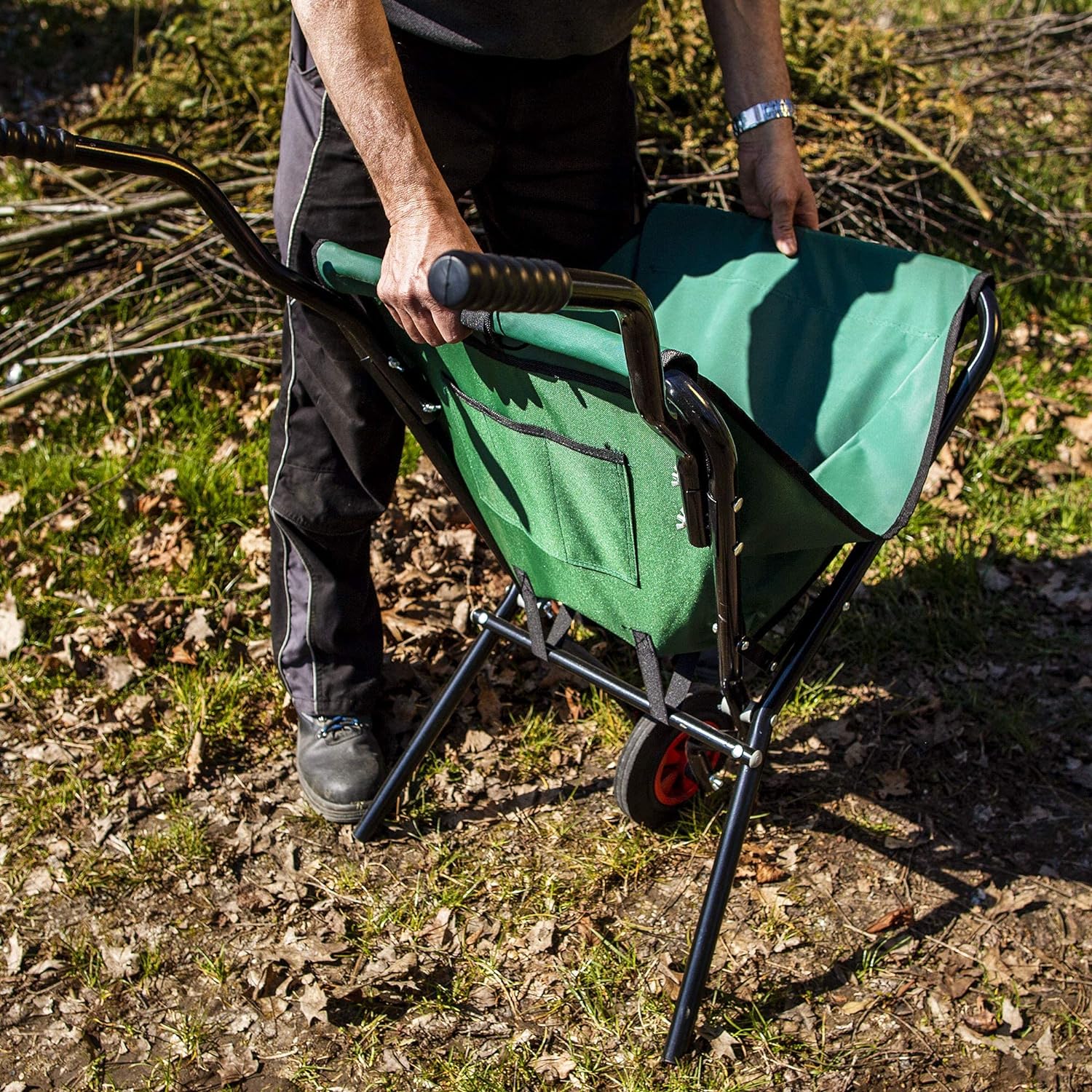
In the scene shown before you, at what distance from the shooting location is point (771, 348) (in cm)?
227

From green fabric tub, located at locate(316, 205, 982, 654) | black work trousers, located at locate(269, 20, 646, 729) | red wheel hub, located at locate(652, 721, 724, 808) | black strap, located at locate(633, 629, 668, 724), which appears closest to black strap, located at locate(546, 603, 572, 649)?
green fabric tub, located at locate(316, 205, 982, 654)

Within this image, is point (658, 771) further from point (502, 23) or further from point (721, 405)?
point (502, 23)

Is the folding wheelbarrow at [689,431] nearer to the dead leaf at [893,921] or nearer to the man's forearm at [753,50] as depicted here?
the man's forearm at [753,50]

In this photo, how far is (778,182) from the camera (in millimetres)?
2396

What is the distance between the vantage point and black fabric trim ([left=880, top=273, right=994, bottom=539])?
1.89 metres

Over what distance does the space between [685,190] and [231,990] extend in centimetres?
312

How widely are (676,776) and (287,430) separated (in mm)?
1180

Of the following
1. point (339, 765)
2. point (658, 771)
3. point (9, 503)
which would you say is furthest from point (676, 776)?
point (9, 503)

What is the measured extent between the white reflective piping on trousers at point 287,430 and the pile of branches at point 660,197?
5.29ft

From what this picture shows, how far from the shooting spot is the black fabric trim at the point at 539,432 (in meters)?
1.84

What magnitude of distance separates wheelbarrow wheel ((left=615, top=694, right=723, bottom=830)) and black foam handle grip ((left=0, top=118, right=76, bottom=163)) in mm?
1468

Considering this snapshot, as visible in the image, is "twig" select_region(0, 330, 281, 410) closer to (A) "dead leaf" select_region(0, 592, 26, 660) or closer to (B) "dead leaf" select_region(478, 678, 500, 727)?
(A) "dead leaf" select_region(0, 592, 26, 660)

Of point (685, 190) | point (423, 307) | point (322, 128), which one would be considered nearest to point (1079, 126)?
point (685, 190)

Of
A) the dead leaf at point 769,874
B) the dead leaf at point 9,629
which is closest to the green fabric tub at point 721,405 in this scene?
the dead leaf at point 769,874
